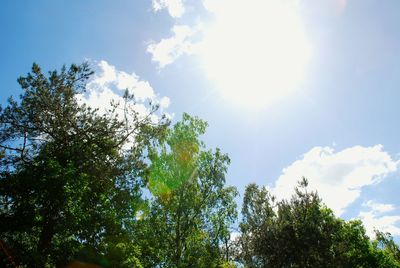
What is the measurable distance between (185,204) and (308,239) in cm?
1434

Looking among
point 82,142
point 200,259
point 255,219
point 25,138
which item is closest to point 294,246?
point 255,219

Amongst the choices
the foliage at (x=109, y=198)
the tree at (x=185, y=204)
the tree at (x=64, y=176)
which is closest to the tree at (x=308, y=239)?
the foliage at (x=109, y=198)

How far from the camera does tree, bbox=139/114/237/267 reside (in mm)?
23391

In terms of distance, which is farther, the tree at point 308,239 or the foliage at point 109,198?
the tree at point 308,239

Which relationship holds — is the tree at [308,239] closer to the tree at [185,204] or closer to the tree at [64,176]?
the tree at [185,204]

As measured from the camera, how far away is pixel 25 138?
67.3ft

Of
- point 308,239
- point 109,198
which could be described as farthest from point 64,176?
point 308,239

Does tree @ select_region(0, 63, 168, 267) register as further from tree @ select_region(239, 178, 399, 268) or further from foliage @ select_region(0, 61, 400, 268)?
tree @ select_region(239, 178, 399, 268)

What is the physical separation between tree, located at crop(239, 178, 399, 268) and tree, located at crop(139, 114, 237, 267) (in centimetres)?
870

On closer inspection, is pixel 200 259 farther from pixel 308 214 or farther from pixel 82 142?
pixel 308 214

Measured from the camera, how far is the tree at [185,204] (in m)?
23.4

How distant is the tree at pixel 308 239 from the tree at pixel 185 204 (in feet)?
28.6

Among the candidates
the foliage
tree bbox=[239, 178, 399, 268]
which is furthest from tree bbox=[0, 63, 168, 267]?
tree bbox=[239, 178, 399, 268]

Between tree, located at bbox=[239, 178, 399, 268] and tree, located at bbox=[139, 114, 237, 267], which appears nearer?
tree, located at bbox=[139, 114, 237, 267]
